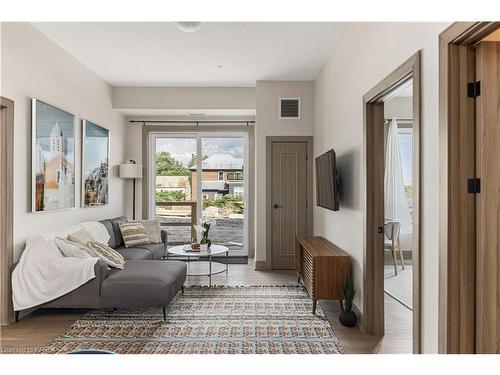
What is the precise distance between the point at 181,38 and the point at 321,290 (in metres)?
2.97

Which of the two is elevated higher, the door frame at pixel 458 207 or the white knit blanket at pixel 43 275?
the door frame at pixel 458 207

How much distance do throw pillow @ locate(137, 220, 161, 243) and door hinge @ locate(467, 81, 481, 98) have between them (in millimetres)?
4696

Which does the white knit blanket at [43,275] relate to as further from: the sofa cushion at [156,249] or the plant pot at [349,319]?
the plant pot at [349,319]

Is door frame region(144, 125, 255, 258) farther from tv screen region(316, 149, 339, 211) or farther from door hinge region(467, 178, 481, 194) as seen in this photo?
door hinge region(467, 178, 481, 194)

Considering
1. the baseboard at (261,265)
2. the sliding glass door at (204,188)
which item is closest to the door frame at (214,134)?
the sliding glass door at (204,188)

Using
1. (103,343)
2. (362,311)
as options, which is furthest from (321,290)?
(103,343)

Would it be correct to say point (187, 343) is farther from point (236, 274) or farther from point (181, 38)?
point (181, 38)

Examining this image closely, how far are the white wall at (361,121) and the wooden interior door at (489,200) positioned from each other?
227mm

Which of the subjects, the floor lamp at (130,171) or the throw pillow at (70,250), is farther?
the floor lamp at (130,171)

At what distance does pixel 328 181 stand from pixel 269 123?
80.5 inches

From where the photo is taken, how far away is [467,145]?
1801mm

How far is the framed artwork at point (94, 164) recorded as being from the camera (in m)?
4.95

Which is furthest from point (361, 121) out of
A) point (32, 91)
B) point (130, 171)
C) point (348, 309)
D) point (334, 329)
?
point (130, 171)

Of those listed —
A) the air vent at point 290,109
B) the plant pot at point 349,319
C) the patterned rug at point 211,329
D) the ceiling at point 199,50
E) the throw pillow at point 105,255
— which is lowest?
the patterned rug at point 211,329
